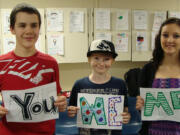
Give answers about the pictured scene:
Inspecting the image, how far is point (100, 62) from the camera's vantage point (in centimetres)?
146

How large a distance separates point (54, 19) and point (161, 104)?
81.8 inches

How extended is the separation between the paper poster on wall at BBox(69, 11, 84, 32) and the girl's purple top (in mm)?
1810

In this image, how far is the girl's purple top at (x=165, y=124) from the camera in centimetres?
131

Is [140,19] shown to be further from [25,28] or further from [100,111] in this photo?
[25,28]

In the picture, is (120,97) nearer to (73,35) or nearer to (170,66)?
(170,66)

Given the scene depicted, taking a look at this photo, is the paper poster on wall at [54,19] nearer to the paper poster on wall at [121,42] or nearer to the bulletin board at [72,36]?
the bulletin board at [72,36]

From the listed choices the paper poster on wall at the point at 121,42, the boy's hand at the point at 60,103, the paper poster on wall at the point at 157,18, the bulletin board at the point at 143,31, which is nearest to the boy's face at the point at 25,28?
the boy's hand at the point at 60,103

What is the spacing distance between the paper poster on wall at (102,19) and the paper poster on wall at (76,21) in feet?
0.80

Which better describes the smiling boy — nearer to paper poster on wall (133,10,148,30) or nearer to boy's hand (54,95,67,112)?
boy's hand (54,95,67,112)

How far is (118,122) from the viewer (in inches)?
55.5

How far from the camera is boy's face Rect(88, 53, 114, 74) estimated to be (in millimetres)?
1452

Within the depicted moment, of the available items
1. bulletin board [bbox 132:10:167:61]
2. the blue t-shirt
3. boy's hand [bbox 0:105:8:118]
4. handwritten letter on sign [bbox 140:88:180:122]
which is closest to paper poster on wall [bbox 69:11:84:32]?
bulletin board [bbox 132:10:167:61]

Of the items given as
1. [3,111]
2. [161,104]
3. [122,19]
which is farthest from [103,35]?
[3,111]

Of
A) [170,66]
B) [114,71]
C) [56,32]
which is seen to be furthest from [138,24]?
[170,66]
